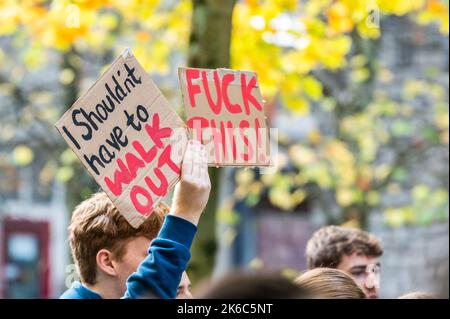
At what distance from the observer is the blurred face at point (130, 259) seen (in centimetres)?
306

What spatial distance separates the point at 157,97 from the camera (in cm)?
313

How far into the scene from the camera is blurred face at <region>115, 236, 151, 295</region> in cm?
306

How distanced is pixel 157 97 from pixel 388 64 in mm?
12207

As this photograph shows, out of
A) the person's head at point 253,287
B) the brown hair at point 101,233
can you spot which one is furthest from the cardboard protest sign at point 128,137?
the person's head at point 253,287

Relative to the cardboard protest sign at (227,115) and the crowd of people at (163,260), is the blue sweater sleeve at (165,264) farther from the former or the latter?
the cardboard protest sign at (227,115)

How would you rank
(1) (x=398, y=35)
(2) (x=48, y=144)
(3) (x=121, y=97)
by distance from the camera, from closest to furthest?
(3) (x=121, y=97) < (2) (x=48, y=144) < (1) (x=398, y=35)

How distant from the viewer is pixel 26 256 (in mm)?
16312

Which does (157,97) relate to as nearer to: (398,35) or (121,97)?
(121,97)

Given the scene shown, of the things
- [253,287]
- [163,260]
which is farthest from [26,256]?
[253,287]

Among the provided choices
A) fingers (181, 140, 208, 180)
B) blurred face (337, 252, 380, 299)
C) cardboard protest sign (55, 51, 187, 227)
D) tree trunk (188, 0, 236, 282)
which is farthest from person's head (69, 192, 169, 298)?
tree trunk (188, 0, 236, 282)

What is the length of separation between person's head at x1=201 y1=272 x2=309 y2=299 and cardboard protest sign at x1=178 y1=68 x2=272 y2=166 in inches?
39.9

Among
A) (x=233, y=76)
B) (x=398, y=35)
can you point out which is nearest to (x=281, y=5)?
(x=233, y=76)
